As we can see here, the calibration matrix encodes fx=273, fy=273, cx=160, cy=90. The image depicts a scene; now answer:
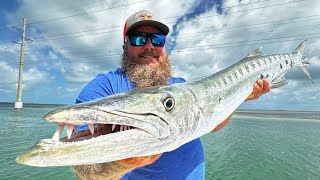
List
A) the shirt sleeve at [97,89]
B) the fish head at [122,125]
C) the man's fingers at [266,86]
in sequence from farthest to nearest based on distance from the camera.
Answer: the man's fingers at [266,86], the shirt sleeve at [97,89], the fish head at [122,125]

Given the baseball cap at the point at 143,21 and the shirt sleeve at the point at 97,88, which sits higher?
the baseball cap at the point at 143,21

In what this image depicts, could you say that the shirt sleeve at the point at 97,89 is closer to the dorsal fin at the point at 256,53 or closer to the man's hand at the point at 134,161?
the man's hand at the point at 134,161

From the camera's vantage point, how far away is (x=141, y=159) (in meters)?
1.99

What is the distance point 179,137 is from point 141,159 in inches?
13.6

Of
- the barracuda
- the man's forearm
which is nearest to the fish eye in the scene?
the barracuda

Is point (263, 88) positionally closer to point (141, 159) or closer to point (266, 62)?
point (266, 62)

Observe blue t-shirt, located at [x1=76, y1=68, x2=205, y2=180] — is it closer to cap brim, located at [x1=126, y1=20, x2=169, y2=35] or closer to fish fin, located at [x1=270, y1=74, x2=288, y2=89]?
cap brim, located at [x1=126, y1=20, x2=169, y2=35]

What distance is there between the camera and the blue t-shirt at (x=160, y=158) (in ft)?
9.33

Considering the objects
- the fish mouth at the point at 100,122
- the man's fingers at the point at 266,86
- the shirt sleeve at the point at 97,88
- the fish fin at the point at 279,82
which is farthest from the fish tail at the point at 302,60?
the fish mouth at the point at 100,122

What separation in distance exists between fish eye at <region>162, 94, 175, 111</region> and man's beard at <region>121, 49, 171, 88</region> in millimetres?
1244

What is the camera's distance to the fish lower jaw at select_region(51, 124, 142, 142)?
163 cm

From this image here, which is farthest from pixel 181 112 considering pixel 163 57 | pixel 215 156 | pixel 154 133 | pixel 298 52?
pixel 215 156

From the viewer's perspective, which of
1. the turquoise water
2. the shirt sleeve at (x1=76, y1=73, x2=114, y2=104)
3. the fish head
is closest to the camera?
the fish head

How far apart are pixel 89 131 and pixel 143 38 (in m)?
2.20
